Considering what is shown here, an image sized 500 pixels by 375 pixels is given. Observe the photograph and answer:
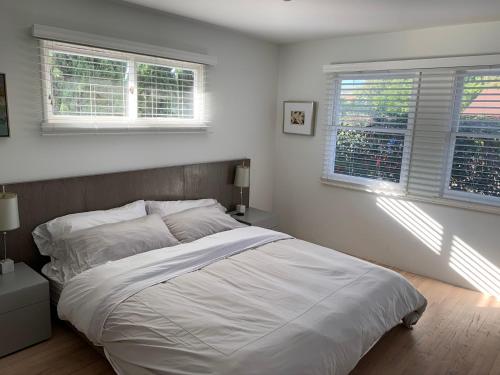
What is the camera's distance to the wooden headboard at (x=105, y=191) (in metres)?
2.72

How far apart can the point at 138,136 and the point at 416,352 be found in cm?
266

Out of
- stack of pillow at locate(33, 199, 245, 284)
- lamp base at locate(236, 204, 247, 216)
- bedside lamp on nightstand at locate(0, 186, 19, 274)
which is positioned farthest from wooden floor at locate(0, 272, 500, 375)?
lamp base at locate(236, 204, 247, 216)

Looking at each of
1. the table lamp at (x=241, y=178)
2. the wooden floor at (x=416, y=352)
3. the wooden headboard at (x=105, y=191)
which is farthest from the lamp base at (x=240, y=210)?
the wooden floor at (x=416, y=352)

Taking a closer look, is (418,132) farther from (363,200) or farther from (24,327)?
(24,327)

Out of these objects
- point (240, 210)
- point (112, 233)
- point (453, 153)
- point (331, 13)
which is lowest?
point (240, 210)

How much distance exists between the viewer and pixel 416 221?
3.79m

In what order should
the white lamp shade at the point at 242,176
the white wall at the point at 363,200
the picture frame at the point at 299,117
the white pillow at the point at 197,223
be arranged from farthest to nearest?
1. the picture frame at the point at 299,117
2. the white lamp shade at the point at 242,176
3. the white wall at the point at 363,200
4. the white pillow at the point at 197,223

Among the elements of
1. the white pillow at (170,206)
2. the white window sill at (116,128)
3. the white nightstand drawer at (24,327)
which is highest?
the white window sill at (116,128)

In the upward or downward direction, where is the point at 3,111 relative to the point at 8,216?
upward

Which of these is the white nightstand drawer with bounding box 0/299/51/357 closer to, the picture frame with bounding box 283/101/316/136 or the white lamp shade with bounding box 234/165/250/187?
the white lamp shade with bounding box 234/165/250/187

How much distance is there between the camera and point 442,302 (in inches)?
130

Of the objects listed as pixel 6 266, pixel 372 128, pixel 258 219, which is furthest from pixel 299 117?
pixel 6 266

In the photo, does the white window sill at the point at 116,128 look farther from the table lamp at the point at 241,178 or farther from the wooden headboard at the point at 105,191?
the table lamp at the point at 241,178

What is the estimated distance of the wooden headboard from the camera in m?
2.72
